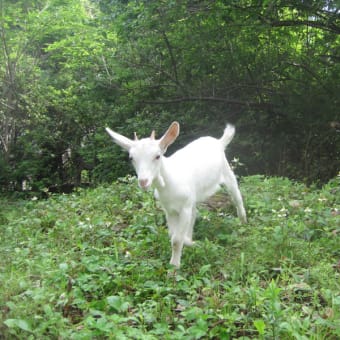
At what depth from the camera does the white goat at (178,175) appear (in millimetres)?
3652

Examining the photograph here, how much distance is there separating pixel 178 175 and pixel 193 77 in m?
5.49

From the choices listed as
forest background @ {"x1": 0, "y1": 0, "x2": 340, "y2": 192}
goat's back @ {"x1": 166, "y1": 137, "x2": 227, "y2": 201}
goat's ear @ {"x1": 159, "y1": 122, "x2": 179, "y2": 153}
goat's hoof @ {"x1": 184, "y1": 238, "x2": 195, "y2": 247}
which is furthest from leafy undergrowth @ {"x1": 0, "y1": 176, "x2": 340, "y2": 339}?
forest background @ {"x1": 0, "y1": 0, "x2": 340, "y2": 192}

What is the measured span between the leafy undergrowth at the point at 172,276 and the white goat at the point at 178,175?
1.03 feet

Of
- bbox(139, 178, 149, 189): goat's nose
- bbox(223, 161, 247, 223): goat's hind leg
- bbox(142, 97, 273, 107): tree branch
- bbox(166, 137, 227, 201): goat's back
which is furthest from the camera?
bbox(142, 97, 273, 107): tree branch

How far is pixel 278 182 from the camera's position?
6.87 meters

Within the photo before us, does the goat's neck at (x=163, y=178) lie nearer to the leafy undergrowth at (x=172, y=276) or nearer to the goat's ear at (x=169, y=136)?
the goat's ear at (x=169, y=136)

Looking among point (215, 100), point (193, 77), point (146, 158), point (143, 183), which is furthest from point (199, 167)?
point (193, 77)

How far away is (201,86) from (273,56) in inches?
60.0

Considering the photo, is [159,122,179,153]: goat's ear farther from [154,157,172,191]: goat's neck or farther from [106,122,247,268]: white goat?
[154,157,172,191]: goat's neck

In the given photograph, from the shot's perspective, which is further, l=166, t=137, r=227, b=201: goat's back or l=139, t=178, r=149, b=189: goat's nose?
l=166, t=137, r=227, b=201: goat's back

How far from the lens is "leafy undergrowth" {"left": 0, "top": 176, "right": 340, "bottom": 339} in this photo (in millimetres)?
2814

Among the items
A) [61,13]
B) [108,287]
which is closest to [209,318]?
[108,287]

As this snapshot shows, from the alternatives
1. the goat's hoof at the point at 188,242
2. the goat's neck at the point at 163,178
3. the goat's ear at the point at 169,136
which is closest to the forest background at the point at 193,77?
the goat's hoof at the point at 188,242

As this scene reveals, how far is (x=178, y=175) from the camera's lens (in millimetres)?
4105
